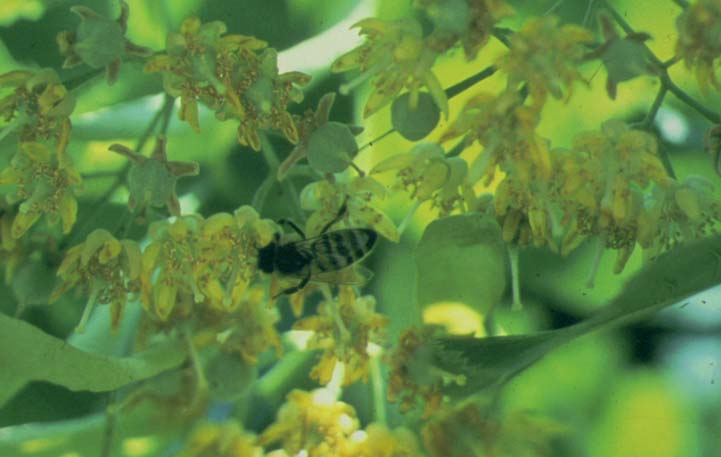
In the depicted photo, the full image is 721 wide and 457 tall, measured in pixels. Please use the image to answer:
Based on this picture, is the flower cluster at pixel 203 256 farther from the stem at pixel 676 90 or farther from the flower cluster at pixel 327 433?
the stem at pixel 676 90

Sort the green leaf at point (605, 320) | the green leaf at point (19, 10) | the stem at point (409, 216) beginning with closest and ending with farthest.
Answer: the green leaf at point (605, 320)
the stem at point (409, 216)
the green leaf at point (19, 10)

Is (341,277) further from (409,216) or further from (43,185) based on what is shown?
(43,185)

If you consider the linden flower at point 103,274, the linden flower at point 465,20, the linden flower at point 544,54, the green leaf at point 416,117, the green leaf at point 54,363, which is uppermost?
the linden flower at point 465,20

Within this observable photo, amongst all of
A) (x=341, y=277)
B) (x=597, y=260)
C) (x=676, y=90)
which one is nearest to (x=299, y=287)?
(x=341, y=277)

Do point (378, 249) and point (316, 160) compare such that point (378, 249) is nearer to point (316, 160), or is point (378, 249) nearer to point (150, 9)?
point (316, 160)

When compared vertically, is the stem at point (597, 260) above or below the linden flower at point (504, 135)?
below

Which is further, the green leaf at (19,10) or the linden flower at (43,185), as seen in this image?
the green leaf at (19,10)

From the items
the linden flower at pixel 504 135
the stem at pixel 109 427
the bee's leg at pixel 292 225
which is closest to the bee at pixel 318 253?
the bee's leg at pixel 292 225

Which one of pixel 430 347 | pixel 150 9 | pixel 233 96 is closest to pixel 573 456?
pixel 430 347
